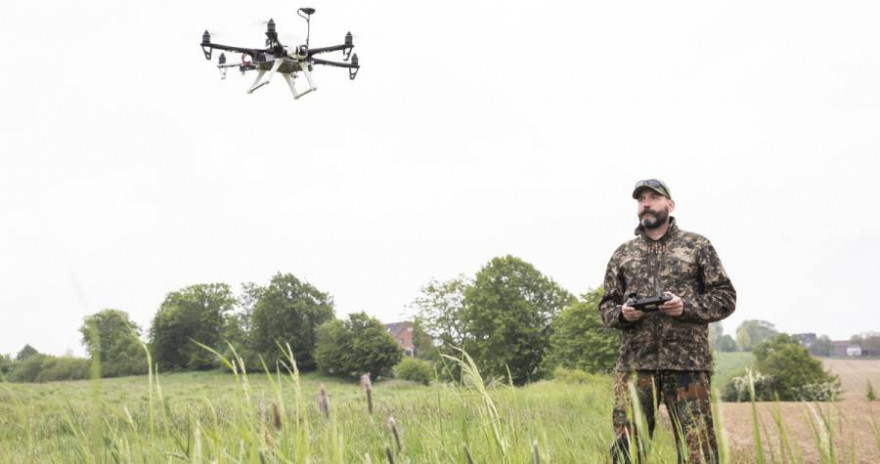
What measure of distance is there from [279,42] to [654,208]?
24.6 m

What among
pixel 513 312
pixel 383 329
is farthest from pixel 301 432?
pixel 383 329

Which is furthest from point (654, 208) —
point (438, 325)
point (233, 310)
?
point (233, 310)

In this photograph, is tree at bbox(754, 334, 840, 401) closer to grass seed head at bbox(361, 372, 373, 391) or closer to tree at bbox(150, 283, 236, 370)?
grass seed head at bbox(361, 372, 373, 391)

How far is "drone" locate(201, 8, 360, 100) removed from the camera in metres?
26.3

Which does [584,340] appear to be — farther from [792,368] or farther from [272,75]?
[272,75]

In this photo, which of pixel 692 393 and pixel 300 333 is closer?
pixel 692 393

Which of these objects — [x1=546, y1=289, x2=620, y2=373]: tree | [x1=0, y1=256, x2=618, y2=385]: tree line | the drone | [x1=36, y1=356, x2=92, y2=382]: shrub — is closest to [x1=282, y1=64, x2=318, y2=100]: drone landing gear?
the drone

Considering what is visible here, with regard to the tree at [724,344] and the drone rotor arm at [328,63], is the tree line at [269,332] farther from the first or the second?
the tree at [724,344]

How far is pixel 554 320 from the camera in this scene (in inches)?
1783

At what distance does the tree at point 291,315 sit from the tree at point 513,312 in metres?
25.4

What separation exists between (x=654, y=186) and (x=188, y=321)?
73013mm

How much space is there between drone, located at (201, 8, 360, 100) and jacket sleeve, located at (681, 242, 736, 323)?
2280 cm

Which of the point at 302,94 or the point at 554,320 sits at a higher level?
the point at 302,94

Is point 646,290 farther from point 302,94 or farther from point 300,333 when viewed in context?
point 300,333
